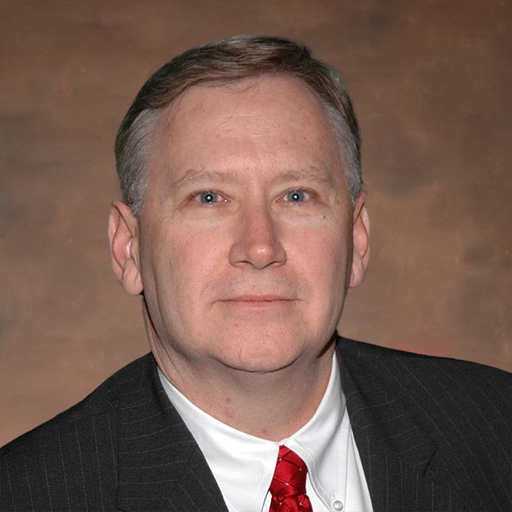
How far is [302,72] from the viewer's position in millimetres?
3455

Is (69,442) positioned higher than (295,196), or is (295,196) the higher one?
(295,196)

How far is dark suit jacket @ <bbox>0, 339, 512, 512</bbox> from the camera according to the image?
324 centimetres

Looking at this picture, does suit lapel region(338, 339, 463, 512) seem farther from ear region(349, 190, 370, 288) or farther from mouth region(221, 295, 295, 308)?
mouth region(221, 295, 295, 308)

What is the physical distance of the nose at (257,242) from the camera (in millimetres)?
3131

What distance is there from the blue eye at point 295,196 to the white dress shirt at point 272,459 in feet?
2.07

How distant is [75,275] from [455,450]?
7.13ft

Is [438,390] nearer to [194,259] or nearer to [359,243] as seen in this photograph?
[359,243]

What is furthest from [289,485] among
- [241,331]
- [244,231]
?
[244,231]

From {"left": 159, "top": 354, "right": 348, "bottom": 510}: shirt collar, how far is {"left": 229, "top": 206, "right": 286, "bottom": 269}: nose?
0.52 meters

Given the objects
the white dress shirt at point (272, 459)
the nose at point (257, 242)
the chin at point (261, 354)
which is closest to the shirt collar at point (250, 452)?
the white dress shirt at point (272, 459)

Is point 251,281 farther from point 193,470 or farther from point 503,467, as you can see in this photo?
point 503,467

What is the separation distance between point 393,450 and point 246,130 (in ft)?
3.58

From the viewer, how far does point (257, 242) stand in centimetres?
313

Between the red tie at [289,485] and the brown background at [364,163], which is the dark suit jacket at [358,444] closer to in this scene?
the red tie at [289,485]
